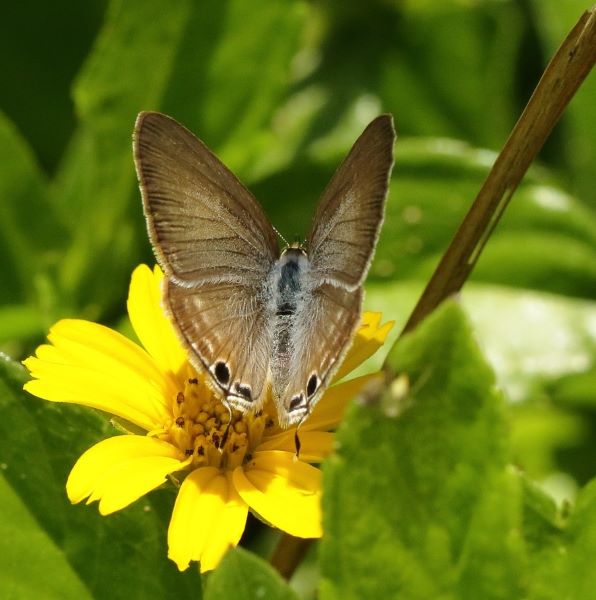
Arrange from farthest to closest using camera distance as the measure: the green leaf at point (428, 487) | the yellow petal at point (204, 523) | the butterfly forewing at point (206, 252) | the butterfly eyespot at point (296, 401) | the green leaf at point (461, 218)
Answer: the green leaf at point (461, 218)
the butterfly forewing at point (206, 252)
the butterfly eyespot at point (296, 401)
the yellow petal at point (204, 523)
the green leaf at point (428, 487)

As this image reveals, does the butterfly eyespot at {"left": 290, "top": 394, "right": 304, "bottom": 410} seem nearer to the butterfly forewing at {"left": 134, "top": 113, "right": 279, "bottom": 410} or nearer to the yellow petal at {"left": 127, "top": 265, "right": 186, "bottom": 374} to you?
the butterfly forewing at {"left": 134, "top": 113, "right": 279, "bottom": 410}

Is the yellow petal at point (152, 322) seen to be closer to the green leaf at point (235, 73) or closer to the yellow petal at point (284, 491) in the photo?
the yellow petal at point (284, 491)

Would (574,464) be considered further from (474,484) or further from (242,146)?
(474,484)

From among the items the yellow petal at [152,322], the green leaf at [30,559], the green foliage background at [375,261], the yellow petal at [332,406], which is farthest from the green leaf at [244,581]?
the yellow petal at [152,322]

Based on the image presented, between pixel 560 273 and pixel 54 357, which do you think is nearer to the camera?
pixel 54 357

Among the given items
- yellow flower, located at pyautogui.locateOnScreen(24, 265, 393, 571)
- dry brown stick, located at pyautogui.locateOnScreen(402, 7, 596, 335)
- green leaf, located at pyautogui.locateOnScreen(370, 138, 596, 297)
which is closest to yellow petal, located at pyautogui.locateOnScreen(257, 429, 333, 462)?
yellow flower, located at pyautogui.locateOnScreen(24, 265, 393, 571)

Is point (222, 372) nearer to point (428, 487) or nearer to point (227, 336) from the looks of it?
point (227, 336)

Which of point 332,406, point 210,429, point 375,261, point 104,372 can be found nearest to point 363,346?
point 332,406

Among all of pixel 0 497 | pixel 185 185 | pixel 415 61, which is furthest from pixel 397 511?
pixel 415 61
